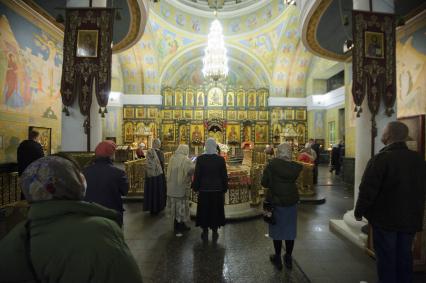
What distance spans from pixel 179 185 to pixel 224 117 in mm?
17594

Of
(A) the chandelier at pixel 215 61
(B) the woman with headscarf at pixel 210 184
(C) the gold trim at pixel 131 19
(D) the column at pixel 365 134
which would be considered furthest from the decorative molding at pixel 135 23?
(A) the chandelier at pixel 215 61

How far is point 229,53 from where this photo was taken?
22.1 meters

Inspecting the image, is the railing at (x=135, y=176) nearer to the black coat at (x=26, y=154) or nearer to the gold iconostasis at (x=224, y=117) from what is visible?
the black coat at (x=26, y=154)

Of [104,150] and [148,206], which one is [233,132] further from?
[104,150]

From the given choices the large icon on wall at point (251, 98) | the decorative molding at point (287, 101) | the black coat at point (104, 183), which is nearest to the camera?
the black coat at point (104, 183)

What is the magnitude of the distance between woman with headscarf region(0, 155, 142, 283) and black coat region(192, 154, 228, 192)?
10.2 ft

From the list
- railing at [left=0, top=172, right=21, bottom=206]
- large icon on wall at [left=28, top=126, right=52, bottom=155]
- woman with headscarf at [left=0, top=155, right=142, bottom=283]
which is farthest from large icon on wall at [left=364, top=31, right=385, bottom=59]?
large icon on wall at [left=28, top=126, right=52, bottom=155]

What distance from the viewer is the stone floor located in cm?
327

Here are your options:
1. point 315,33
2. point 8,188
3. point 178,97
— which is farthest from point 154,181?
point 178,97

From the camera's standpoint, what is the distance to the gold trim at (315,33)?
640cm

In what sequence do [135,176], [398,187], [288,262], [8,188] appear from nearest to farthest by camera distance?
[398,187], [288,262], [8,188], [135,176]

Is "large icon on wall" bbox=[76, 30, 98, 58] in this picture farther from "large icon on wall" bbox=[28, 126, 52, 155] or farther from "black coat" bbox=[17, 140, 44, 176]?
"large icon on wall" bbox=[28, 126, 52, 155]

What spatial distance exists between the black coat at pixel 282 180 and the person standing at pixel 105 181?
178 centimetres

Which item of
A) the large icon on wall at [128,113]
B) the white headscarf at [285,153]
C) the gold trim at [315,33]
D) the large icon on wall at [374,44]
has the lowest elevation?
the white headscarf at [285,153]
